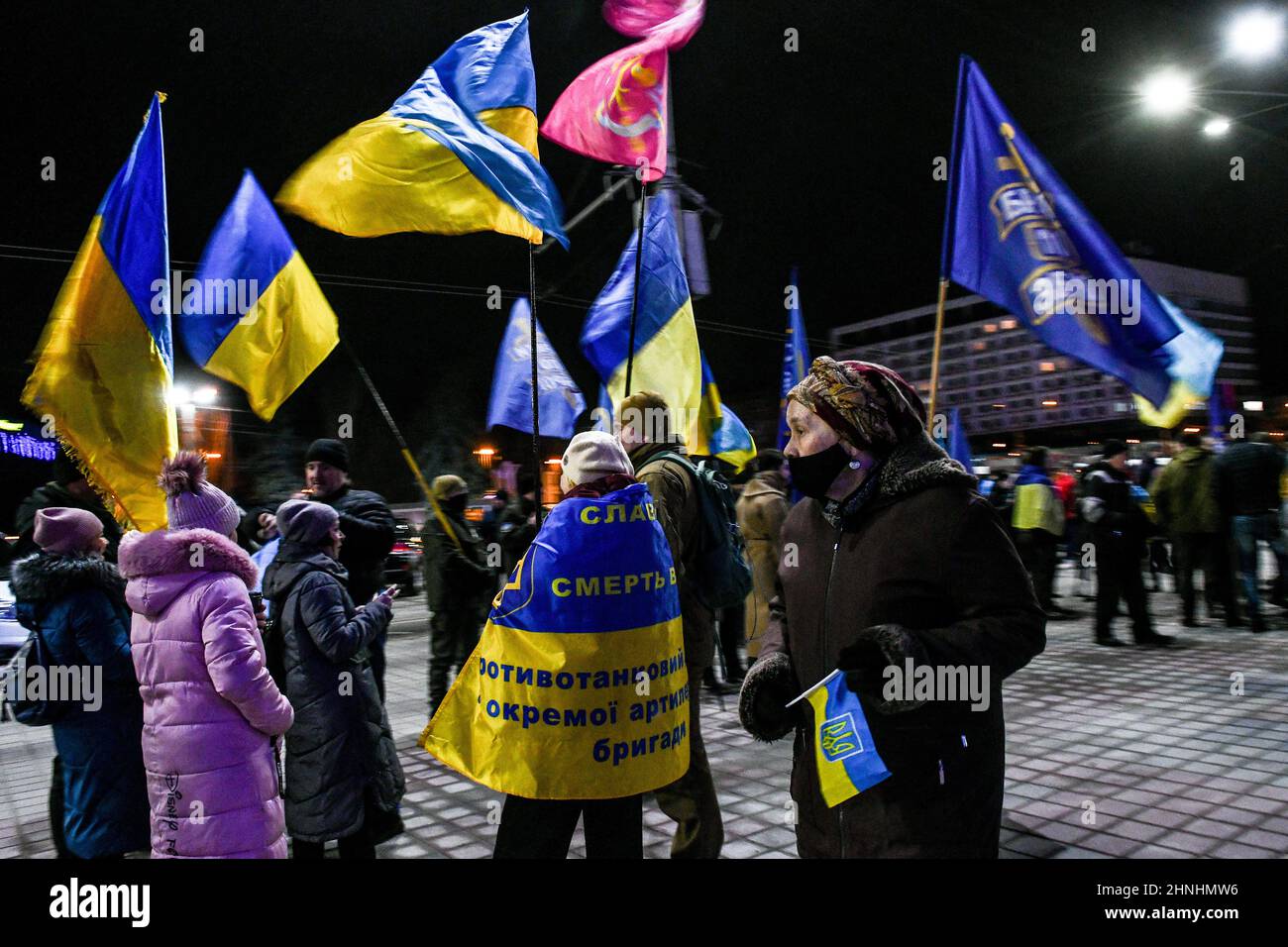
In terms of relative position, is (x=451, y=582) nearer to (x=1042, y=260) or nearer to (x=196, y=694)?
(x=196, y=694)

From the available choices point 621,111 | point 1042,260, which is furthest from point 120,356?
point 1042,260

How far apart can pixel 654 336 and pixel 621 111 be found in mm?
1593

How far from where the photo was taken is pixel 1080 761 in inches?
205

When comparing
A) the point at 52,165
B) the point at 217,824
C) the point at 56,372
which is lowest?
the point at 217,824

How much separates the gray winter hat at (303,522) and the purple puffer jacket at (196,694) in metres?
0.46

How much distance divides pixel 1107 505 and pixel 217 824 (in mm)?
8610

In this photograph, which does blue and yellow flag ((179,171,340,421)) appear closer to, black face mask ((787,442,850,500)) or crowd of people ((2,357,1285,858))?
crowd of people ((2,357,1285,858))

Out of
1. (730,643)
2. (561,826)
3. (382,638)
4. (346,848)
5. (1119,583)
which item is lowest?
(346,848)

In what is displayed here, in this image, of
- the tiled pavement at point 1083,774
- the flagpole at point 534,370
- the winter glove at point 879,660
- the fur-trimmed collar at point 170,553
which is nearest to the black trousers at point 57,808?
the tiled pavement at point 1083,774

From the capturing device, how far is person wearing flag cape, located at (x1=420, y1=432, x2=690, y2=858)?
2.71m

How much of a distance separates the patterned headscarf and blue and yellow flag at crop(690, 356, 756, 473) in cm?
415

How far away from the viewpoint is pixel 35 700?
339 cm
